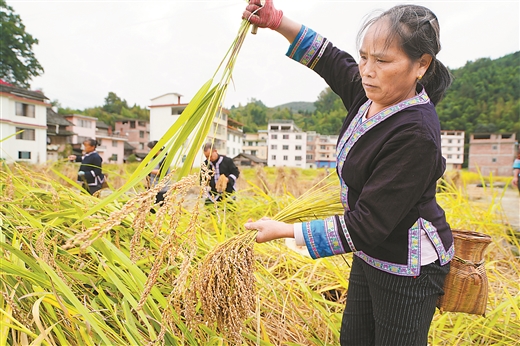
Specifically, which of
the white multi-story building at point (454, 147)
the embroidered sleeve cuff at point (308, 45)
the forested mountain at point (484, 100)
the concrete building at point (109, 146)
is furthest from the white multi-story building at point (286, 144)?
the embroidered sleeve cuff at point (308, 45)

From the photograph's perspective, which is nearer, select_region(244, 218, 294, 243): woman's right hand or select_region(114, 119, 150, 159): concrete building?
select_region(244, 218, 294, 243): woman's right hand

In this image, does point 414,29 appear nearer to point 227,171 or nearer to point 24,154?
point 227,171

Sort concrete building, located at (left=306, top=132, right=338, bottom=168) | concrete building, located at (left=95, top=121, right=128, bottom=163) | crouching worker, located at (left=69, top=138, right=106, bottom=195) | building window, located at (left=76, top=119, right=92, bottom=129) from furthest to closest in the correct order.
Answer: concrete building, located at (left=306, top=132, right=338, bottom=168), concrete building, located at (left=95, top=121, right=128, bottom=163), building window, located at (left=76, top=119, right=92, bottom=129), crouching worker, located at (left=69, top=138, right=106, bottom=195)

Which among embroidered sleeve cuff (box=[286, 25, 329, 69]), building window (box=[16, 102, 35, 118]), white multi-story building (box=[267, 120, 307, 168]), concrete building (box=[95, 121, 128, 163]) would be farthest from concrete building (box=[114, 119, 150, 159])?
embroidered sleeve cuff (box=[286, 25, 329, 69])

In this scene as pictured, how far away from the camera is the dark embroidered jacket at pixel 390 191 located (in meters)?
0.94

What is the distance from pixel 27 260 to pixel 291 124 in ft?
178

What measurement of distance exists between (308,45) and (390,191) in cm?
83

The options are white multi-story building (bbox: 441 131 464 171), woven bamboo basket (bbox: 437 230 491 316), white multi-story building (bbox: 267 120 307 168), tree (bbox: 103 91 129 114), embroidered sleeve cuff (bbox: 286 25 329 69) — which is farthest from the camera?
tree (bbox: 103 91 129 114)

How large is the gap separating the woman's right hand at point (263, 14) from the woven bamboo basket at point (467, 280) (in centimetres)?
120

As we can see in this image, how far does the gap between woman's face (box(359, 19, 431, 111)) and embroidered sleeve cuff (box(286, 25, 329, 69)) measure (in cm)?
42

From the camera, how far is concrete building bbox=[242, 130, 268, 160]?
200 feet

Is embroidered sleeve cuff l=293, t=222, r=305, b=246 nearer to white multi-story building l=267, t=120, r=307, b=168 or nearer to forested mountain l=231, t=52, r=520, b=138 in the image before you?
forested mountain l=231, t=52, r=520, b=138

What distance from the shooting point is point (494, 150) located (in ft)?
146

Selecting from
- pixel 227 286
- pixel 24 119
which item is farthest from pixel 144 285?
pixel 24 119
